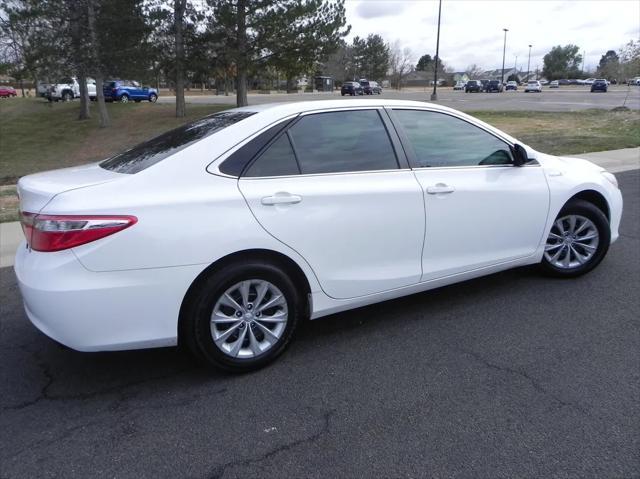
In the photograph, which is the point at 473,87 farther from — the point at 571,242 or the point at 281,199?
the point at 281,199

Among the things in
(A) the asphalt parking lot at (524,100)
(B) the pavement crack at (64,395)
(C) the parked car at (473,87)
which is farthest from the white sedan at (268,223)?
(C) the parked car at (473,87)

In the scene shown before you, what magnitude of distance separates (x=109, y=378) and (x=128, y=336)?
535 mm

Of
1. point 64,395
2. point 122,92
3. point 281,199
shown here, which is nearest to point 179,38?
Result: point 122,92

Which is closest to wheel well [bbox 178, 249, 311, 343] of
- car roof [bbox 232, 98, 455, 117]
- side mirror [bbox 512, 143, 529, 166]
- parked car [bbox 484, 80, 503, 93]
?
car roof [bbox 232, 98, 455, 117]

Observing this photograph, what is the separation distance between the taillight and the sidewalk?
10.2 feet

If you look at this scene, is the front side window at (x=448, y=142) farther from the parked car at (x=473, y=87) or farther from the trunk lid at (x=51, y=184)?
the parked car at (x=473, y=87)

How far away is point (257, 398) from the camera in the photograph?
2.97m

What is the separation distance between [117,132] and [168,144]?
2664 cm

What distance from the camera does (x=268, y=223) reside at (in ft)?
10.0

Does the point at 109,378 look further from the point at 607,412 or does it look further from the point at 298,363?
the point at 607,412

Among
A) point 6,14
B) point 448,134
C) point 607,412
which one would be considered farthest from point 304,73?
point 607,412

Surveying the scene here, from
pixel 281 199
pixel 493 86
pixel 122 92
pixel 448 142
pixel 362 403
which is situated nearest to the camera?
pixel 362 403

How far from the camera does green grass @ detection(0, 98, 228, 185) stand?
71.8 ft

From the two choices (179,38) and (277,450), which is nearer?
(277,450)
